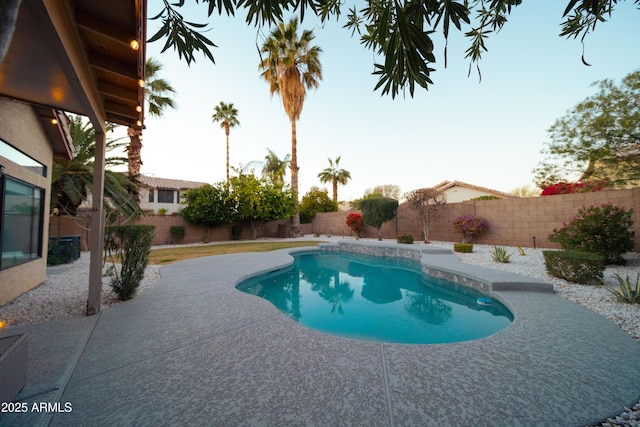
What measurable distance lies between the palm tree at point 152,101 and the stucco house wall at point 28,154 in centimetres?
686

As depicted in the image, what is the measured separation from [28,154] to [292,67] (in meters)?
16.4

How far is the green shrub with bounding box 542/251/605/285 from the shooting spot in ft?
17.2

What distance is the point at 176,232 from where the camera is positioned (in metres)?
18.0

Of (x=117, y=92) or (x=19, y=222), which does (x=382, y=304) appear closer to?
(x=117, y=92)

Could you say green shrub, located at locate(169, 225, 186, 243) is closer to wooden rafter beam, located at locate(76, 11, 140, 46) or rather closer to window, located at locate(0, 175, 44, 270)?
window, located at locate(0, 175, 44, 270)

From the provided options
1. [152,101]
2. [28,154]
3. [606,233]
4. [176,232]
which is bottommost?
[176,232]

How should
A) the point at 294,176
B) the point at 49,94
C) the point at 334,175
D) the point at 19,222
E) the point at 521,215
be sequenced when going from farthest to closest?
the point at 334,175, the point at 294,176, the point at 521,215, the point at 19,222, the point at 49,94

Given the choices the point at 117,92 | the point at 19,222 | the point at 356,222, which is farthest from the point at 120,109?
the point at 356,222

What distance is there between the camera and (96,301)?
13.0 feet

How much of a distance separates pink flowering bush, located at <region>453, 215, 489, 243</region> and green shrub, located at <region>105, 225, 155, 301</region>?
13.6 m

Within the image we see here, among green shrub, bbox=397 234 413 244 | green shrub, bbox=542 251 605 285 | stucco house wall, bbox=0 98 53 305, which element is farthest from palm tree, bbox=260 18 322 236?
green shrub, bbox=542 251 605 285

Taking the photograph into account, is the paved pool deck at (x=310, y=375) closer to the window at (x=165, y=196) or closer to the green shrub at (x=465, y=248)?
the green shrub at (x=465, y=248)

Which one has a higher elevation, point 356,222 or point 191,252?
point 356,222

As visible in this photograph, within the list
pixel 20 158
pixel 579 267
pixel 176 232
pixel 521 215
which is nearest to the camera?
pixel 20 158
